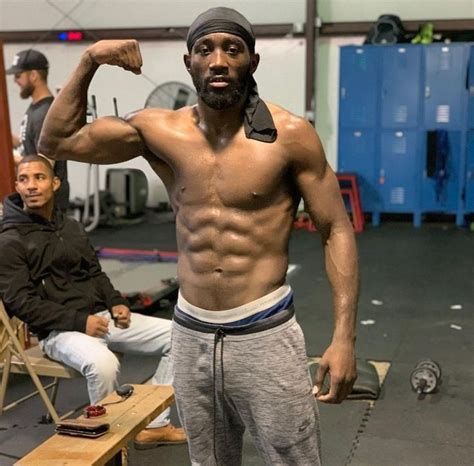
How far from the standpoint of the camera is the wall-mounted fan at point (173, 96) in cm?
766

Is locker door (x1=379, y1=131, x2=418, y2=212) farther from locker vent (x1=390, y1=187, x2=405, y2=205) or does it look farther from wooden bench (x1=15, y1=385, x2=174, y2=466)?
wooden bench (x1=15, y1=385, x2=174, y2=466)

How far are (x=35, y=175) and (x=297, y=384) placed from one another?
170 cm

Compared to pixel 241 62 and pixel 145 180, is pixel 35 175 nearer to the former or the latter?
pixel 241 62

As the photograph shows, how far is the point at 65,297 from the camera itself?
9.55 ft

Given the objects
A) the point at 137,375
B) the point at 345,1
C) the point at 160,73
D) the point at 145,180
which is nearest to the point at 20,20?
the point at 160,73

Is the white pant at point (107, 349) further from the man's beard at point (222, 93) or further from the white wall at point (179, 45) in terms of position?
the white wall at point (179, 45)

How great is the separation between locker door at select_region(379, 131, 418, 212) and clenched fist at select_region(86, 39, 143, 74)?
21.9 ft

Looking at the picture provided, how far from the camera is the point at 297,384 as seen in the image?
1658mm

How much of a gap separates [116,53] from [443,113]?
6796mm

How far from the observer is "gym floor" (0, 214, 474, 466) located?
289 cm

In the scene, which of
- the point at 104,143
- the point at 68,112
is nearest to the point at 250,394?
the point at 104,143

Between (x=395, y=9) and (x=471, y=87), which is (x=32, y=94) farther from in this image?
(x=395, y=9)

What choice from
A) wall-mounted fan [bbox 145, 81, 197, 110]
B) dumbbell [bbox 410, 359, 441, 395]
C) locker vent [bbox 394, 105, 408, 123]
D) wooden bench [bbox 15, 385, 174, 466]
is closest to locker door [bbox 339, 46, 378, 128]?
locker vent [bbox 394, 105, 408, 123]

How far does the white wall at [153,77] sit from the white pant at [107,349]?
19.8 ft
